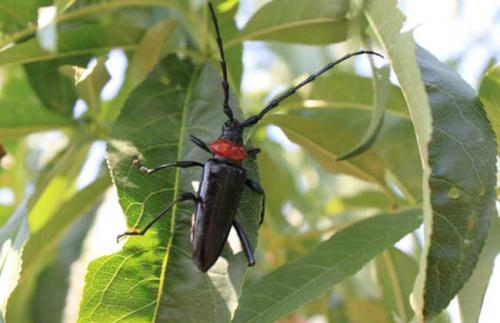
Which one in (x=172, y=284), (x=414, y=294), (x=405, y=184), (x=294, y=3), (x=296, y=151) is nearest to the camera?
(x=414, y=294)

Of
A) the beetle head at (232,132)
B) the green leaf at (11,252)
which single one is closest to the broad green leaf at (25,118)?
the green leaf at (11,252)

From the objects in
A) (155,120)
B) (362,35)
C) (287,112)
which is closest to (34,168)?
(287,112)

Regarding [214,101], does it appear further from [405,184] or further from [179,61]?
[405,184]

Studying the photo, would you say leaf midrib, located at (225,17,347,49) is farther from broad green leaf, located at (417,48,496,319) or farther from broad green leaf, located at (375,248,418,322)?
broad green leaf, located at (375,248,418,322)

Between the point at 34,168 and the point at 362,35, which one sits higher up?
the point at 34,168

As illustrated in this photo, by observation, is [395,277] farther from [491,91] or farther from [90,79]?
[90,79]

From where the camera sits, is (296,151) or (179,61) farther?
(296,151)

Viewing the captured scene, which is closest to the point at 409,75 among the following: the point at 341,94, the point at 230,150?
the point at 230,150
